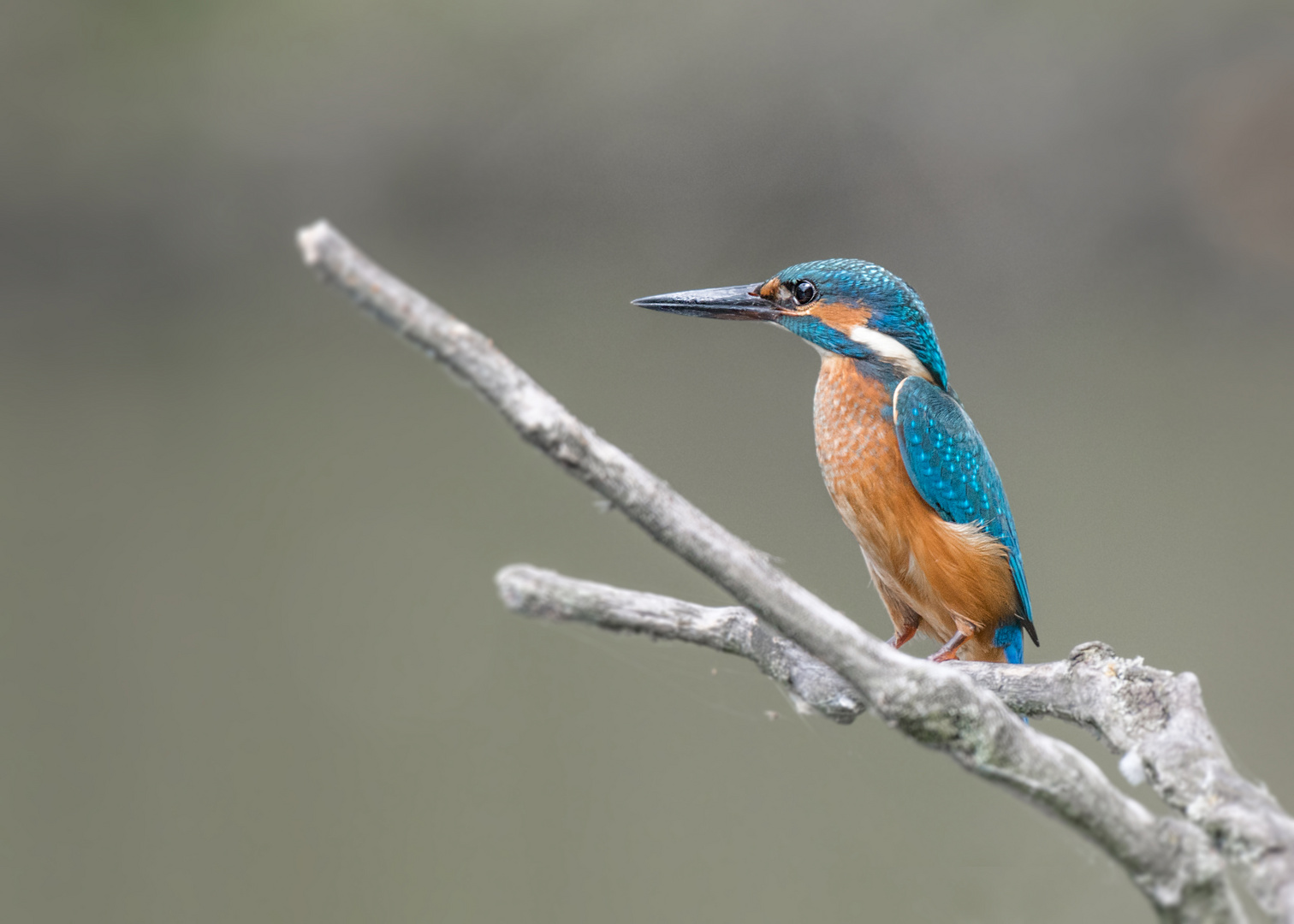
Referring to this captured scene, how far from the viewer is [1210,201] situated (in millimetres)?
5922

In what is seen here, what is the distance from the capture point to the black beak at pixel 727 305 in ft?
5.18

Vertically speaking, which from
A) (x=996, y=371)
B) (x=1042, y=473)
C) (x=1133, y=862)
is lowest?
(x=1133, y=862)

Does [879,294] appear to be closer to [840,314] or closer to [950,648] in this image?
[840,314]

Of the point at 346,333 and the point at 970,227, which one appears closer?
the point at 970,227

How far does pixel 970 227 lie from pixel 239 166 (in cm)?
409

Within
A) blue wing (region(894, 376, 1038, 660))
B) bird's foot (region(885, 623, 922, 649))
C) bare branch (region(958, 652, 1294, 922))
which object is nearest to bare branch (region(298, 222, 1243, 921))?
bare branch (region(958, 652, 1294, 922))

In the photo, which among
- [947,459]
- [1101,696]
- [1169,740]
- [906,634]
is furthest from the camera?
[906,634]

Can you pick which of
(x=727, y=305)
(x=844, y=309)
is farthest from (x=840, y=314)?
(x=727, y=305)

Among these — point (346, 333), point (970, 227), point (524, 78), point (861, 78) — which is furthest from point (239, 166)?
point (970, 227)

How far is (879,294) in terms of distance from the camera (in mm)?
1567

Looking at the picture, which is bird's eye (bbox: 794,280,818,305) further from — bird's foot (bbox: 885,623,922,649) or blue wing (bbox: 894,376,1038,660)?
bird's foot (bbox: 885,623,922,649)

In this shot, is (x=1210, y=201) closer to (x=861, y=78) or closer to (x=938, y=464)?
(x=861, y=78)

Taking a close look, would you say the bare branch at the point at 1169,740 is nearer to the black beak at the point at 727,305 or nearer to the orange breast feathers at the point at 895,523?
the orange breast feathers at the point at 895,523

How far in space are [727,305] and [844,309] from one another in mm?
169
